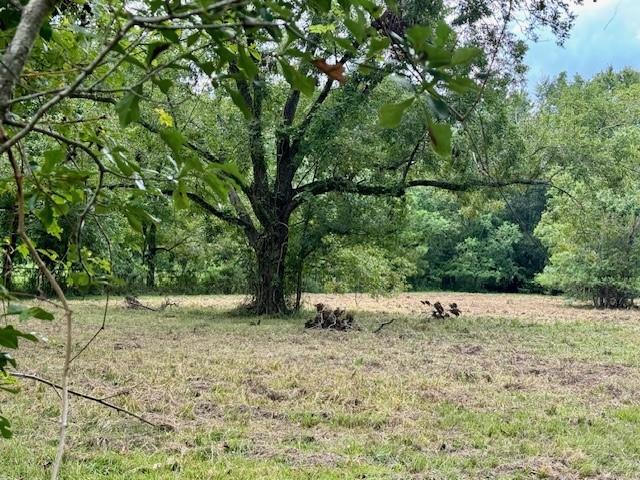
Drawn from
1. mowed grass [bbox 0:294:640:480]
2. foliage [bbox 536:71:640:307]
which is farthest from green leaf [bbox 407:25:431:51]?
foliage [bbox 536:71:640:307]

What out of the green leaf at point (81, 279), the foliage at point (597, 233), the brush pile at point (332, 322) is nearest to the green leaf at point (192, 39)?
the green leaf at point (81, 279)

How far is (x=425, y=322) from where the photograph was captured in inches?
438

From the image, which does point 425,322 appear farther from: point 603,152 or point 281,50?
point 281,50

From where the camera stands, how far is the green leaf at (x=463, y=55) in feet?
1.87

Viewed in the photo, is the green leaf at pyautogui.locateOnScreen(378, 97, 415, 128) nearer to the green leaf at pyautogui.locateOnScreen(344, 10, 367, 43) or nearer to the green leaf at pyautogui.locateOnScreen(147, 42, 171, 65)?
the green leaf at pyautogui.locateOnScreen(344, 10, 367, 43)

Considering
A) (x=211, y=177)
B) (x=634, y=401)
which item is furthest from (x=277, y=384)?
(x=211, y=177)

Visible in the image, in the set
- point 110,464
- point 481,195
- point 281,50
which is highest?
point 481,195

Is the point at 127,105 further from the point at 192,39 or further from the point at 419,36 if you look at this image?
the point at 419,36

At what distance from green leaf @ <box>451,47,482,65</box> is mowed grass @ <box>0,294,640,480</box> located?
159 cm

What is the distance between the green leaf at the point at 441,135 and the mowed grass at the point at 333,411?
4.97 feet

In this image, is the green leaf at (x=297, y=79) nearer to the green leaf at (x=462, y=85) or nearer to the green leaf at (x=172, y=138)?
the green leaf at (x=172, y=138)

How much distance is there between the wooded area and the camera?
2.40 ft

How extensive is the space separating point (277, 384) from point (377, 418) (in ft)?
3.94

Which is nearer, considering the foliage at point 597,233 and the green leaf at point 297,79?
the green leaf at point 297,79
